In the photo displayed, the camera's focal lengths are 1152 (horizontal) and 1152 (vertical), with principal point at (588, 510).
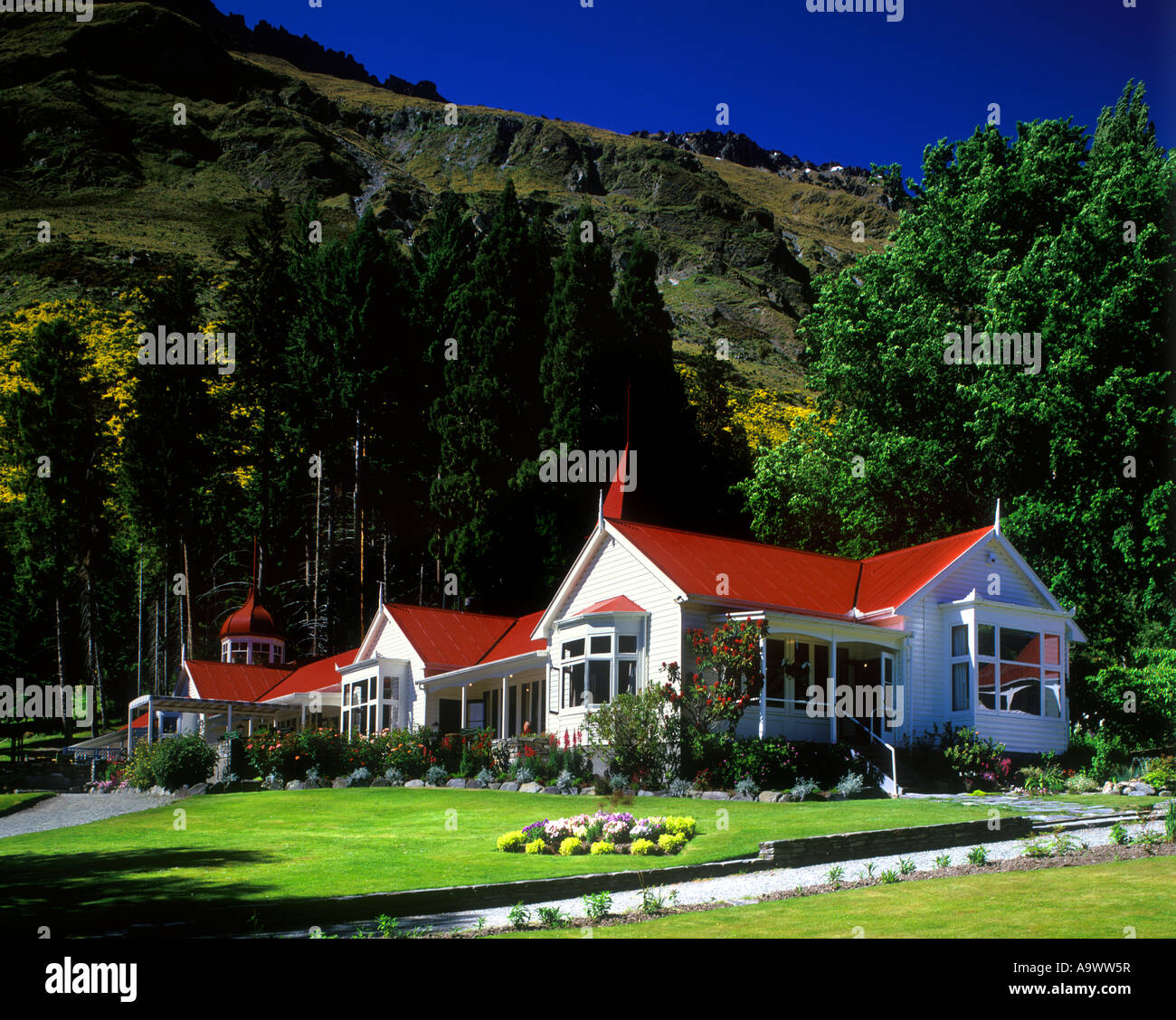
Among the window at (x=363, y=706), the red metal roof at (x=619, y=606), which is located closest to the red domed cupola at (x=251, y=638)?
the window at (x=363, y=706)

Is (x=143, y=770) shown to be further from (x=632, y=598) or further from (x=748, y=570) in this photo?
(x=748, y=570)

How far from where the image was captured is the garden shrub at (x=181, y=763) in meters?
29.7

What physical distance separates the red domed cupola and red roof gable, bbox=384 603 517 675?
1677 centimetres

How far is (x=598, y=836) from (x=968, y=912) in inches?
273

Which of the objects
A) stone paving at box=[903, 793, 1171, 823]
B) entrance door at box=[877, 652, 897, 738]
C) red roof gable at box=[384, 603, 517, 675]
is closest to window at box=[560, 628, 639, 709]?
entrance door at box=[877, 652, 897, 738]

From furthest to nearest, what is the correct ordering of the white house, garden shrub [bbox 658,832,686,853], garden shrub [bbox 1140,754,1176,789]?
the white house → garden shrub [bbox 1140,754,1176,789] → garden shrub [bbox 658,832,686,853]

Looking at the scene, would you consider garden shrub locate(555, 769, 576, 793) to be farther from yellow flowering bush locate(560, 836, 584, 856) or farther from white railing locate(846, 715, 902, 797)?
yellow flowering bush locate(560, 836, 584, 856)

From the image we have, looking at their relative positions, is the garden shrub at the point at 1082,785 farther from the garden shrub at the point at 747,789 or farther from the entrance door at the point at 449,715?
the entrance door at the point at 449,715

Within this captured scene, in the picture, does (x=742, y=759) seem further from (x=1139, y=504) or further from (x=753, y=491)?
(x=753, y=491)

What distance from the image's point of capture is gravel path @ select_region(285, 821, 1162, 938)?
11914 millimetres

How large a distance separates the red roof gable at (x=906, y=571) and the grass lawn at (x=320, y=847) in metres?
7.48

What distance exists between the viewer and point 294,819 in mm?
21609

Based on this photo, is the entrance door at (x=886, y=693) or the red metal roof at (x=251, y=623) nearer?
the entrance door at (x=886, y=693)

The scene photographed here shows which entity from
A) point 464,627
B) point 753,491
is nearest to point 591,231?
point 753,491
